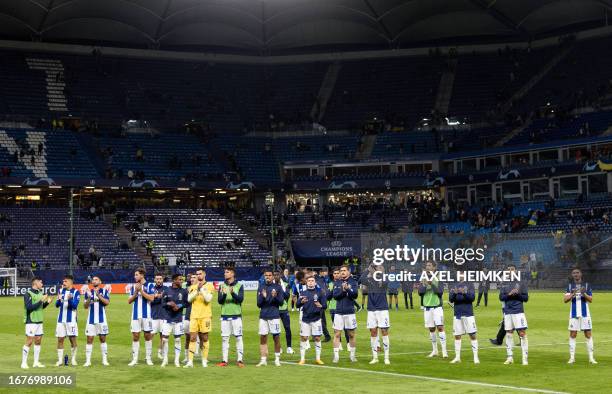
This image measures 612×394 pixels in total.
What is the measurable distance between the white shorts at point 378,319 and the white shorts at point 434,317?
5.23ft

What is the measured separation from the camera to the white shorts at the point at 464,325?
27.0 m

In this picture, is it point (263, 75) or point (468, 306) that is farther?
point (263, 75)

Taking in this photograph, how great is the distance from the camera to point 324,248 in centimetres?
8988

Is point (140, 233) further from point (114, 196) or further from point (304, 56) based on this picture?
point (304, 56)

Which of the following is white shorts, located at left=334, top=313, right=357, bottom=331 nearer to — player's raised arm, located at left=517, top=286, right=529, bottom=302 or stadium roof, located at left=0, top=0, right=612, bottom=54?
player's raised arm, located at left=517, top=286, right=529, bottom=302

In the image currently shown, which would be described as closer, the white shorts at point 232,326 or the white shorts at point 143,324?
the white shorts at point 232,326

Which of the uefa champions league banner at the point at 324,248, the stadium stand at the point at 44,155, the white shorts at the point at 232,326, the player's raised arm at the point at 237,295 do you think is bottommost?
the white shorts at the point at 232,326

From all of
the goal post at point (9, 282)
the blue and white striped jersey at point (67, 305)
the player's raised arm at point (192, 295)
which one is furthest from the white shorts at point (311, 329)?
the goal post at point (9, 282)

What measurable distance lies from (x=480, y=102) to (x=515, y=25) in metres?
9.67

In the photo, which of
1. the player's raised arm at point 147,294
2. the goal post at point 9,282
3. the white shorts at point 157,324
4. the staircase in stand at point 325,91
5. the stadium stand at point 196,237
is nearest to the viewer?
the player's raised arm at point 147,294

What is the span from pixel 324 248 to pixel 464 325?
6282cm

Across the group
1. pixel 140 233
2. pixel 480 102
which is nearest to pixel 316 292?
pixel 140 233

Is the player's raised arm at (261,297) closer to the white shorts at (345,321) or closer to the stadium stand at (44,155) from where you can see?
the white shorts at (345,321)

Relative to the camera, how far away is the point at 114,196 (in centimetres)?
9788
